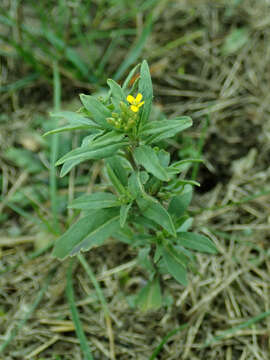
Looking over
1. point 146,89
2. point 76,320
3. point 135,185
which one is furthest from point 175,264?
point 146,89

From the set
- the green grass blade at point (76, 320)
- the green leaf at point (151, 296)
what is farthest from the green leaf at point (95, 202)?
the green grass blade at point (76, 320)

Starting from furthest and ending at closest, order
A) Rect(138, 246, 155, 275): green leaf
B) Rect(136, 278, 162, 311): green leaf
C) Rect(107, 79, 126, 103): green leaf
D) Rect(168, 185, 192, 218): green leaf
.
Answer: Rect(136, 278, 162, 311): green leaf, Rect(138, 246, 155, 275): green leaf, Rect(168, 185, 192, 218): green leaf, Rect(107, 79, 126, 103): green leaf

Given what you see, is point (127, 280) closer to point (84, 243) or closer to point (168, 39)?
point (84, 243)

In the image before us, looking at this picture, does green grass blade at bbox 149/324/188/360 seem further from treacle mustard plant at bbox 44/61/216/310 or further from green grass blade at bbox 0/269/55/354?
green grass blade at bbox 0/269/55/354

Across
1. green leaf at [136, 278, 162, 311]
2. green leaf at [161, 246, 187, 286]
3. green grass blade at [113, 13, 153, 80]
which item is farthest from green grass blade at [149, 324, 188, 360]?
green grass blade at [113, 13, 153, 80]

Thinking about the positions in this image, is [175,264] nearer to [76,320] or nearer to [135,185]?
[135,185]

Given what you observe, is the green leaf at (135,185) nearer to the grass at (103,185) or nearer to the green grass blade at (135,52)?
the grass at (103,185)
